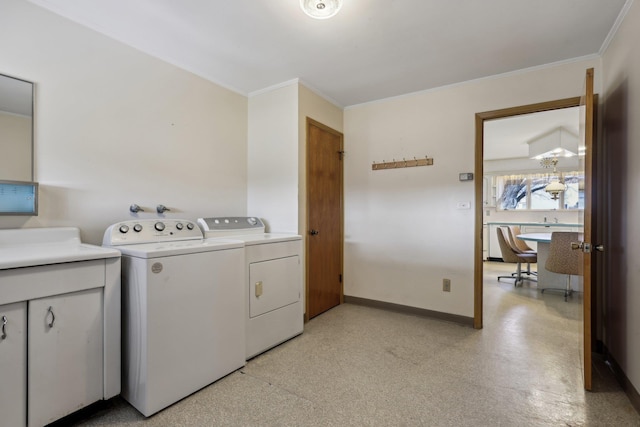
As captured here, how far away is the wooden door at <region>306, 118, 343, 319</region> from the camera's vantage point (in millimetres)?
3027

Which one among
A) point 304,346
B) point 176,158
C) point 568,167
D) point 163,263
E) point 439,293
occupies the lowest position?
point 304,346

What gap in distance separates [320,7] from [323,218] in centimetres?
197

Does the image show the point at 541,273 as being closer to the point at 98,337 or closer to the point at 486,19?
the point at 486,19

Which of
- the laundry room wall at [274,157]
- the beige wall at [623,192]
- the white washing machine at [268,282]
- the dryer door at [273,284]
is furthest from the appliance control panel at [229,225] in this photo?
the beige wall at [623,192]

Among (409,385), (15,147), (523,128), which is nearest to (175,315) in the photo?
(15,147)

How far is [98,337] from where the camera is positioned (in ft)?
5.05

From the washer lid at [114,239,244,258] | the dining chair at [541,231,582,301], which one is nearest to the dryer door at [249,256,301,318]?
the washer lid at [114,239,244,258]

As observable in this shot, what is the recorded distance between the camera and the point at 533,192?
21.8 feet

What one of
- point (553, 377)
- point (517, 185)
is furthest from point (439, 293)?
point (517, 185)

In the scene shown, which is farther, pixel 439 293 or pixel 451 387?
pixel 439 293

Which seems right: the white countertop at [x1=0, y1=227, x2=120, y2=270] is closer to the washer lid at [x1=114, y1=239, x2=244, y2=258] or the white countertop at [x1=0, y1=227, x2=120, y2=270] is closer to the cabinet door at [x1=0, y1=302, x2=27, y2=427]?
the washer lid at [x1=114, y1=239, x2=244, y2=258]

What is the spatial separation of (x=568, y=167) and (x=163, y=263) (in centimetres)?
776

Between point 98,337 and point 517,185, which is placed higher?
point 517,185

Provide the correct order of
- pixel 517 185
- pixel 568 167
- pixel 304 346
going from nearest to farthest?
pixel 304 346, pixel 568 167, pixel 517 185
